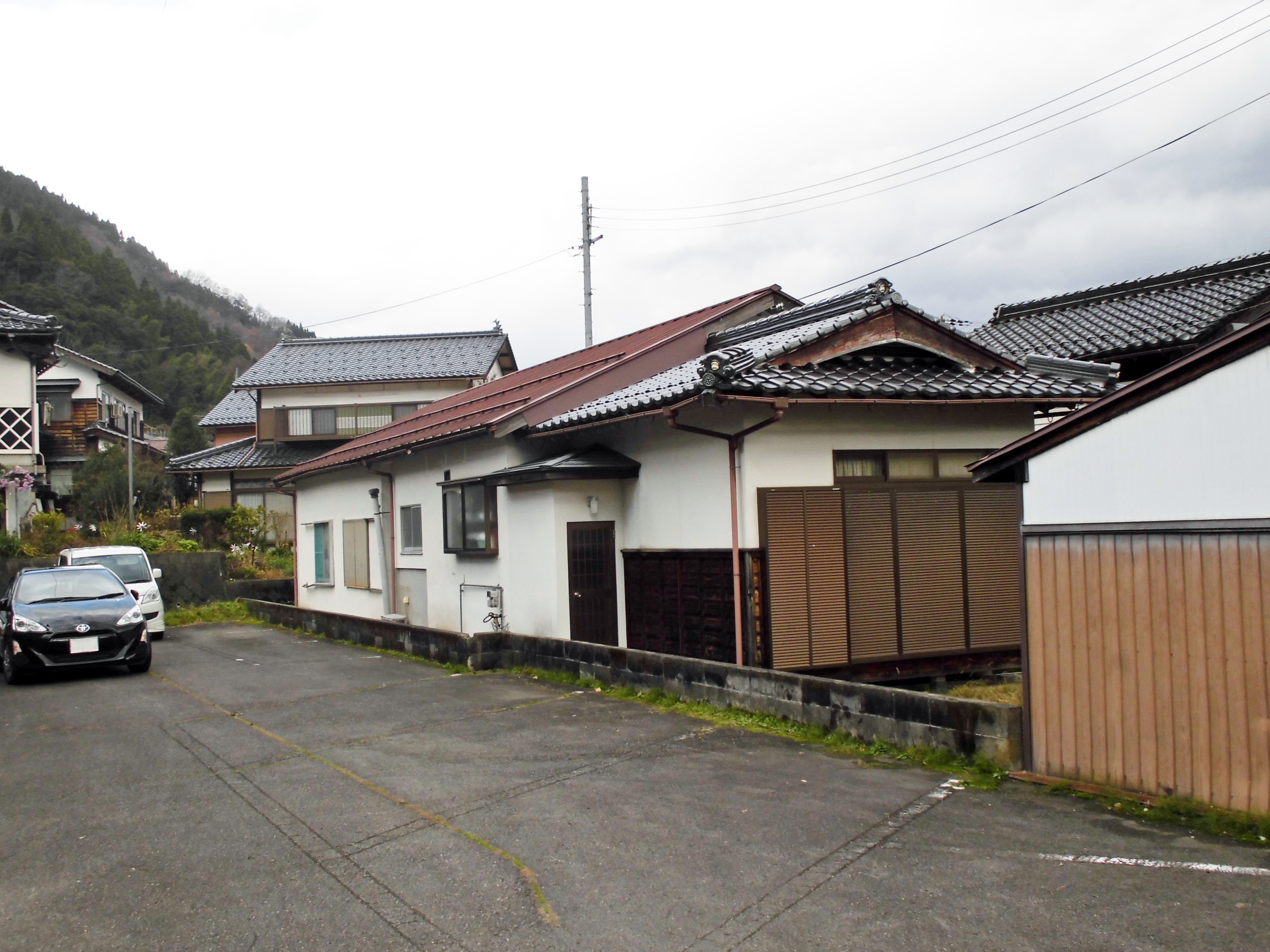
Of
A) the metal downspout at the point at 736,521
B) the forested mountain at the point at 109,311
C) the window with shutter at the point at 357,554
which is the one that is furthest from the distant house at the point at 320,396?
the metal downspout at the point at 736,521

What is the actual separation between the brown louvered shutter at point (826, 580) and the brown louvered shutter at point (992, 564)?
165 centimetres

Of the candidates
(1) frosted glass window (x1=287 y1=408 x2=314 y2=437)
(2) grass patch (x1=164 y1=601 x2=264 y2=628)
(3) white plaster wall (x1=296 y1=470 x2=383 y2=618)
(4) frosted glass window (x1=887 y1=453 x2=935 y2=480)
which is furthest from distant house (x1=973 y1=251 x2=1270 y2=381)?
(1) frosted glass window (x1=287 y1=408 x2=314 y2=437)

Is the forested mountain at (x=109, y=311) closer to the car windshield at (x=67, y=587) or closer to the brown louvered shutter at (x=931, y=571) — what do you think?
the car windshield at (x=67, y=587)

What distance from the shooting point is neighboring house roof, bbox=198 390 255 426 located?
127 ft

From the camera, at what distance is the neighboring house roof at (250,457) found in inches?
1222

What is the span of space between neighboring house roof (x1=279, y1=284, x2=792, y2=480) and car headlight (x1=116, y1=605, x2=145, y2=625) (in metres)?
4.20

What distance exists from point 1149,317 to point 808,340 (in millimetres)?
8822

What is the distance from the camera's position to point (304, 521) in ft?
67.3

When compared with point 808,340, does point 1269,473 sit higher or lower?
lower

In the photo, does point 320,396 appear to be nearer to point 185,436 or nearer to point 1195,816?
point 185,436

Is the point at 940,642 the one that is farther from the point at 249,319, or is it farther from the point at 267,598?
the point at 249,319

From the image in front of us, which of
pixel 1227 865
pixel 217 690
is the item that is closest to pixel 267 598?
pixel 217 690

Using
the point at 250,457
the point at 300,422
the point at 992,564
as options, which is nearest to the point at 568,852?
the point at 992,564

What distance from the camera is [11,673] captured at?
463 inches
